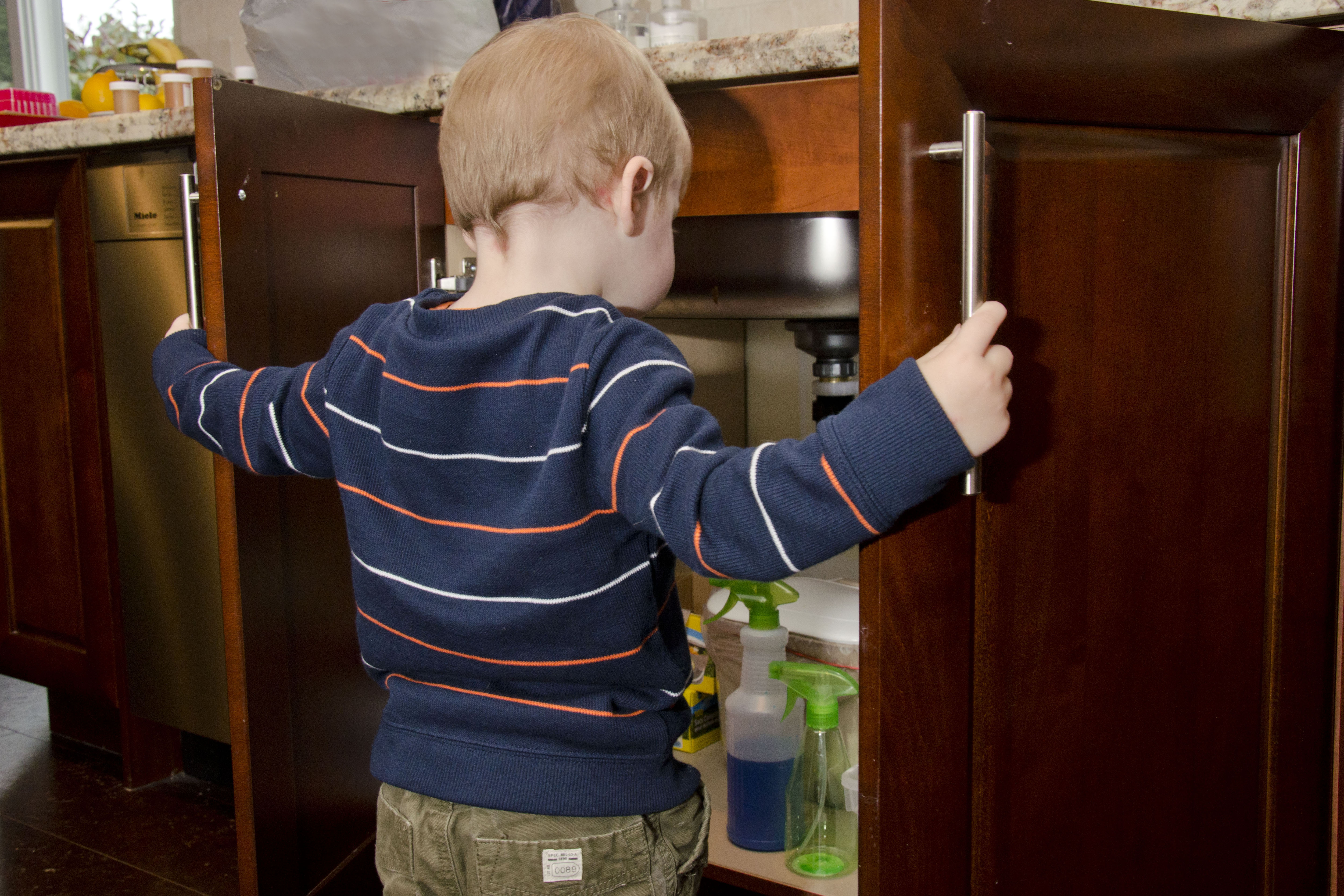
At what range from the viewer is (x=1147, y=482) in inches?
30.4

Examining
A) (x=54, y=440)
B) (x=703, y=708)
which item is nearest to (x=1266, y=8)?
(x=703, y=708)

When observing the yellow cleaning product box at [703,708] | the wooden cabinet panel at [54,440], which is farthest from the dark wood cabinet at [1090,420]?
the wooden cabinet panel at [54,440]

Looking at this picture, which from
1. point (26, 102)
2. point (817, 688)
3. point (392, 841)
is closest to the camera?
point (392, 841)

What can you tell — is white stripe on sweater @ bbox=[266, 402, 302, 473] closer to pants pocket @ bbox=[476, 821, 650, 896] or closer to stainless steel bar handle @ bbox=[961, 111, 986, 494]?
pants pocket @ bbox=[476, 821, 650, 896]

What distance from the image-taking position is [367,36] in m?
1.30

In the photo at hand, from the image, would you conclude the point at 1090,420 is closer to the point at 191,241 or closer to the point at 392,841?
the point at 392,841

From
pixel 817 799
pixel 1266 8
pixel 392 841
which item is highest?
pixel 1266 8

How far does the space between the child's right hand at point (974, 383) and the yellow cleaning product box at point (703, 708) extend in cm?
75

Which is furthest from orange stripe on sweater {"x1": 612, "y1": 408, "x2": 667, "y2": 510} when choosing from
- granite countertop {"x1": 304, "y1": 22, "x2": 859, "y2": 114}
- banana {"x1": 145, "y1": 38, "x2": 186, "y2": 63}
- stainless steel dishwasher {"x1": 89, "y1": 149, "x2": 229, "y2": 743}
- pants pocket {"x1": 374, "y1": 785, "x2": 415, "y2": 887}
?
banana {"x1": 145, "y1": 38, "x2": 186, "y2": 63}

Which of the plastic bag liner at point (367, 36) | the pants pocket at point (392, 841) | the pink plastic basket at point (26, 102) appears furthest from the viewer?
the pink plastic basket at point (26, 102)

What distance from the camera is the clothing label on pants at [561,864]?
744 mm

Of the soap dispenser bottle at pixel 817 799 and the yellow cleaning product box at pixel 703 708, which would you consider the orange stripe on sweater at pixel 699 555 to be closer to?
the soap dispenser bottle at pixel 817 799

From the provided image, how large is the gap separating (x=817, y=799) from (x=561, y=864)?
1.42ft

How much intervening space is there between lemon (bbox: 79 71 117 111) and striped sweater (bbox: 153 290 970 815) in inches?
53.1
